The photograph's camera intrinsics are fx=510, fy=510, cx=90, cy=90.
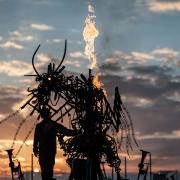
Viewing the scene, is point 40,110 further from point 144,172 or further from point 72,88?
point 144,172

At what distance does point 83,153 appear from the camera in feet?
109

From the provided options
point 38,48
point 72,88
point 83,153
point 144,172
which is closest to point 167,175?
point 144,172

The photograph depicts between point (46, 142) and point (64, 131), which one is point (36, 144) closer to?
point (46, 142)

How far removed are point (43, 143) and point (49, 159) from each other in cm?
98

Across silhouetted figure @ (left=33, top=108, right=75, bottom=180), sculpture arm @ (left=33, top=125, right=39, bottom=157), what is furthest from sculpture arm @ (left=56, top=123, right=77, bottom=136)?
sculpture arm @ (left=33, top=125, right=39, bottom=157)

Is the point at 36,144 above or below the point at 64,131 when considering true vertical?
below

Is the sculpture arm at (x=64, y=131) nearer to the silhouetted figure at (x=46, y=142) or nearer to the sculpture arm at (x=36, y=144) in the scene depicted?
the silhouetted figure at (x=46, y=142)

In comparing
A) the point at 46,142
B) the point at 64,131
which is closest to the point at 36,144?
the point at 46,142

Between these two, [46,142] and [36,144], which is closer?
[46,142]

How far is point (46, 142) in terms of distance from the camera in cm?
2920

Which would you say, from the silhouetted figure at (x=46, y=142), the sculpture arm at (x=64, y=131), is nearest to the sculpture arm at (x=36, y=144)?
the silhouetted figure at (x=46, y=142)

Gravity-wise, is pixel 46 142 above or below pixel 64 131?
below

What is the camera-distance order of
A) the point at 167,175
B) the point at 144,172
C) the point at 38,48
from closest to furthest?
the point at 38,48, the point at 144,172, the point at 167,175

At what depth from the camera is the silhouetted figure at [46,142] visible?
29078mm
